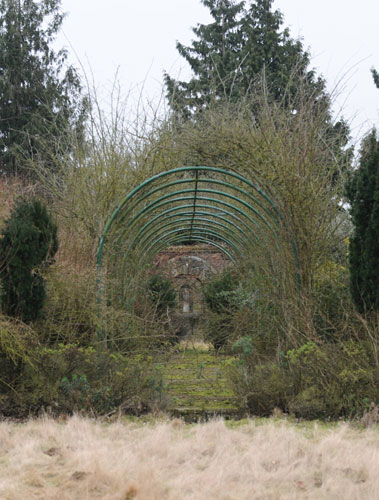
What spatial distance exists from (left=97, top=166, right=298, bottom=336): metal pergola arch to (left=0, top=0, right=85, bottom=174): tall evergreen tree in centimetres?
1212

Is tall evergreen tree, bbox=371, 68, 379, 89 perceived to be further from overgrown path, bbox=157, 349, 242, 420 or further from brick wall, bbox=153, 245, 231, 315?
overgrown path, bbox=157, 349, 242, 420

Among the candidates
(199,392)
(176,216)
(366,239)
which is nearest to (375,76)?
(176,216)

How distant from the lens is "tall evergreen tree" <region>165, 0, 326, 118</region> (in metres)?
22.5

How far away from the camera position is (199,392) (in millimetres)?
7695

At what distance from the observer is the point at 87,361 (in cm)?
663

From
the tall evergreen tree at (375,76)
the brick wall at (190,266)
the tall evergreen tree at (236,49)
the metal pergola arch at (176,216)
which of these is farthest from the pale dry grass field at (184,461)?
the tall evergreen tree at (236,49)

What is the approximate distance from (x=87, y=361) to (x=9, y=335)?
941 mm

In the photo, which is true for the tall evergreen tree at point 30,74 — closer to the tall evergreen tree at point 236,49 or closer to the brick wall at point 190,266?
the tall evergreen tree at point 236,49

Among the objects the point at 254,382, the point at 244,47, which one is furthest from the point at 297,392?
the point at 244,47

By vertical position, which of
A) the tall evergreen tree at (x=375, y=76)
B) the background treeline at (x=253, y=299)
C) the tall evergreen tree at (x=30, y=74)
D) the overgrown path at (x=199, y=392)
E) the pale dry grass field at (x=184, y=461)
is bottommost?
the pale dry grass field at (x=184, y=461)

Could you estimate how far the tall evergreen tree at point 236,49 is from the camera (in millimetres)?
22547

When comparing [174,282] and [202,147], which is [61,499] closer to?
[202,147]

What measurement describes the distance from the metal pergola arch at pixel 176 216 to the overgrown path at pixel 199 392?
1501mm

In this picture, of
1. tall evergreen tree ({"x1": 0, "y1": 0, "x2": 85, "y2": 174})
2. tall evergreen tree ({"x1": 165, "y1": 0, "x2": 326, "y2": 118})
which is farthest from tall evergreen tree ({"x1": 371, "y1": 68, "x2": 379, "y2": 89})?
tall evergreen tree ({"x1": 0, "y1": 0, "x2": 85, "y2": 174})
